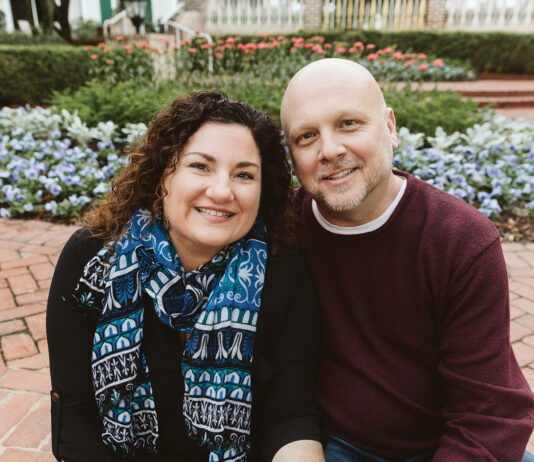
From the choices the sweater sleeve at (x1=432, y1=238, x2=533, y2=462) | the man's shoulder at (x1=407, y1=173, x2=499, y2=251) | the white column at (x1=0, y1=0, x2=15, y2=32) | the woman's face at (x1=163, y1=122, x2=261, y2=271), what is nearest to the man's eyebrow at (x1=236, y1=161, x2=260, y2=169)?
the woman's face at (x1=163, y1=122, x2=261, y2=271)

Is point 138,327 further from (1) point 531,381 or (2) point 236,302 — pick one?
(1) point 531,381

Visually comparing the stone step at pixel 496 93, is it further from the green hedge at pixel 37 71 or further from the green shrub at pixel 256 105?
the green hedge at pixel 37 71

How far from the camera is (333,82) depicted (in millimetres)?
1393

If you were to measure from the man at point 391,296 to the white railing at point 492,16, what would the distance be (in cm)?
1678

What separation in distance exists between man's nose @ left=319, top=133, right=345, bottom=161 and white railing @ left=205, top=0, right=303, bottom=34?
1539 cm

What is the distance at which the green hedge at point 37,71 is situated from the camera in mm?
8523

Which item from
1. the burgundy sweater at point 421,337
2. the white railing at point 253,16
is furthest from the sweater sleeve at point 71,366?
the white railing at point 253,16

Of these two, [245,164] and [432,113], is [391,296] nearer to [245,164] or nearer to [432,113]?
[245,164]

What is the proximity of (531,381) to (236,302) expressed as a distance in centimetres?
165

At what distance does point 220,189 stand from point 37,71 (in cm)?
899

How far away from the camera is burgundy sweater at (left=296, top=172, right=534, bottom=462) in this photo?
1220 mm

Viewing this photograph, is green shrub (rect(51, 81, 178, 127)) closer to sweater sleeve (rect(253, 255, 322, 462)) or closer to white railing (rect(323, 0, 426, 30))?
sweater sleeve (rect(253, 255, 322, 462))

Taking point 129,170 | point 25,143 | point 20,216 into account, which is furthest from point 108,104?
point 129,170

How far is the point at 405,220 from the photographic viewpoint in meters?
1.36
